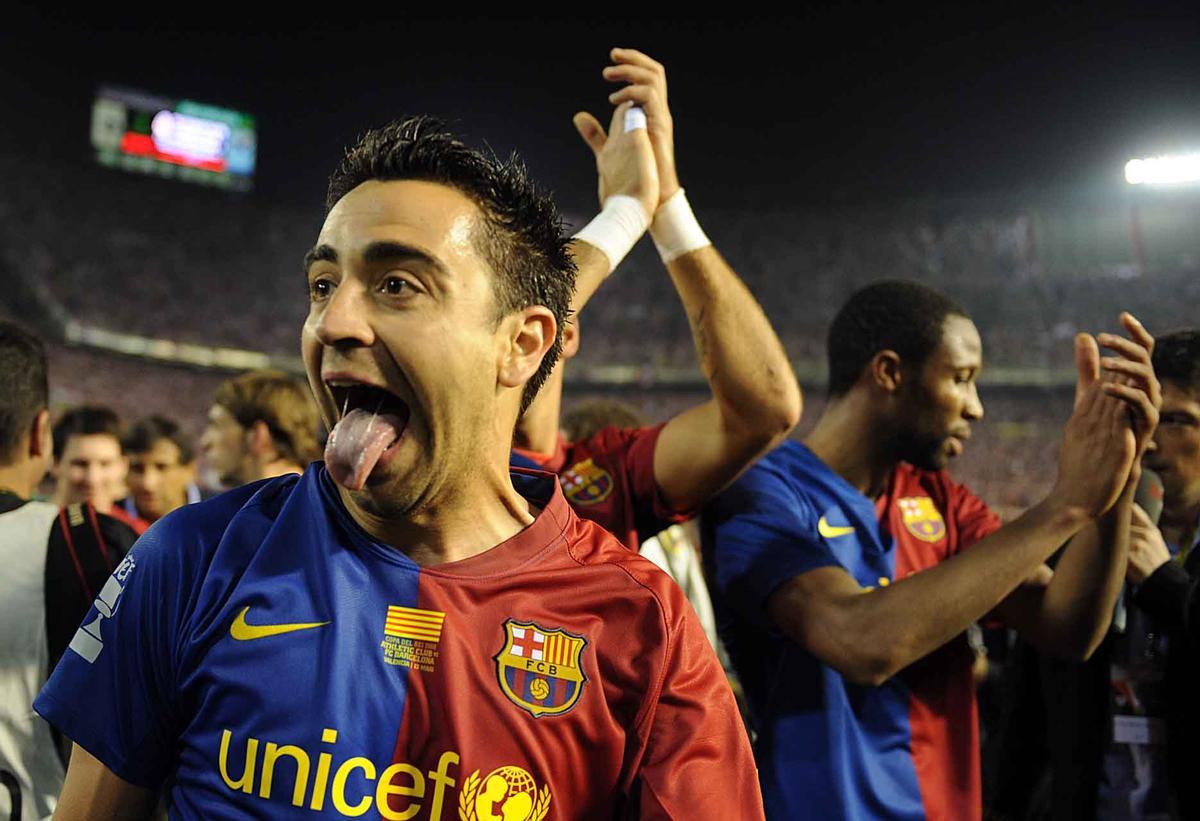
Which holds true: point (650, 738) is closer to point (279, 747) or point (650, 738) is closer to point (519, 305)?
point (279, 747)

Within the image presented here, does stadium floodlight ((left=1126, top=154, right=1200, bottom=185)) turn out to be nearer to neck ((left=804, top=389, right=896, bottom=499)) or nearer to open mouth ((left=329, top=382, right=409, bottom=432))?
neck ((left=804, top=389, right=896, bottom=499))

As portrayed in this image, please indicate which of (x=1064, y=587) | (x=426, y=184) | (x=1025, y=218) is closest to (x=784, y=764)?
(x=1064, y=587)

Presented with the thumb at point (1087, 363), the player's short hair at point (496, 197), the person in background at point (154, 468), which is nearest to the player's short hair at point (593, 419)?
the thumb at point (1087, 363)

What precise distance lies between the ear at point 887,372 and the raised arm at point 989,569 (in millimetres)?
554

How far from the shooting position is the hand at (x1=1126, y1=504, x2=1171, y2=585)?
2756mm

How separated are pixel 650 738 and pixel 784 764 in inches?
46.4

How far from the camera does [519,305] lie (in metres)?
1.56

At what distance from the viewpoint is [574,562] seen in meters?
1.49

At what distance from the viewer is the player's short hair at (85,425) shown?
17.0 ft

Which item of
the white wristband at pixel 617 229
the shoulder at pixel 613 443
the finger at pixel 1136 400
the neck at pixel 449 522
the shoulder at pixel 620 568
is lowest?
the shoulder at pixel 620 568

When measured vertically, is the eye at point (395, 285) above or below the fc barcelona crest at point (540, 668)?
above

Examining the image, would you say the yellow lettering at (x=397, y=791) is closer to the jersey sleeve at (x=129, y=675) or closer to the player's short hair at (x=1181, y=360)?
the jersey sleeve at (x=129, y=675)

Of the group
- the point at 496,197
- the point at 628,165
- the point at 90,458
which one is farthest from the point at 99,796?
the point at 90,458

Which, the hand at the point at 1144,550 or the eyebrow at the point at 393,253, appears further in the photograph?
the hand at the point at 1144,550
